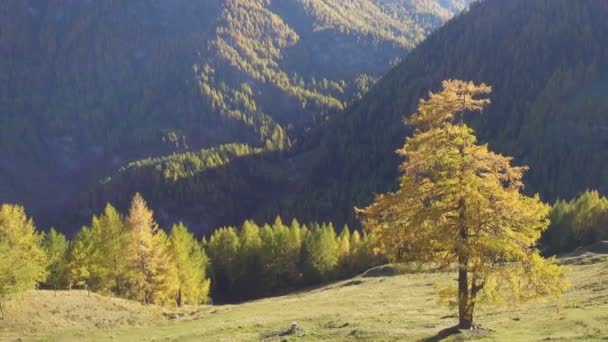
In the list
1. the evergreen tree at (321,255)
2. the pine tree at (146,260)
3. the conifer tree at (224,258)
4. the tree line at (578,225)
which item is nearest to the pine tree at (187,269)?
the pine tree at (146,260)

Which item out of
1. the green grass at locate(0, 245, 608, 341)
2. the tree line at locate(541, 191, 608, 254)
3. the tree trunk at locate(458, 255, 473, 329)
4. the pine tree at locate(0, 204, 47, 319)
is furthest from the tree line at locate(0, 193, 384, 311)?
the tree line at locate(541, 191, 608, 254)

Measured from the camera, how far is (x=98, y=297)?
230 feet

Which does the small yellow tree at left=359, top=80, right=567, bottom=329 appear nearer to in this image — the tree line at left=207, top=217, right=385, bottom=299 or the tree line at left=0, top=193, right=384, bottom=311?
the tree line at left=0, top=193, right=384, bottom=311

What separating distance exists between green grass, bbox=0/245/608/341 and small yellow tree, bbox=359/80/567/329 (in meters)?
3.31

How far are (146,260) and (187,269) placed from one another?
16.9 m

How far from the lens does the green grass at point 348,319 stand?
120 feet

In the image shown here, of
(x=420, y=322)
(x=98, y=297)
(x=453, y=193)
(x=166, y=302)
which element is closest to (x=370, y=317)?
(x=420, y=322)

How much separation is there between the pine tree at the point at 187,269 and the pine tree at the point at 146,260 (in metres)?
4.56

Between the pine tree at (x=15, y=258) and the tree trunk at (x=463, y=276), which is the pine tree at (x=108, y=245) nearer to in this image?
the pine tree at (x=15, y=258)

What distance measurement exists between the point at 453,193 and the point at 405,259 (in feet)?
15.6

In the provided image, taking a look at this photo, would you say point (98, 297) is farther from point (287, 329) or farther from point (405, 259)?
point (405, 259)

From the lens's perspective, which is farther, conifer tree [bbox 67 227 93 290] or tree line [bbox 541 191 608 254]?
tree line [bbox 541 191 608 254]

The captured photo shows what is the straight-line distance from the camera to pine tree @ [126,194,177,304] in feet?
282

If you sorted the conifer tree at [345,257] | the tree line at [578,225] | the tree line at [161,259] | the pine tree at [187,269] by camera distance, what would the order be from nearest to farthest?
the tree line at [161,259], the pine tree at [187,269], the tree line at [578,225], the conifer tree at [345,257]
